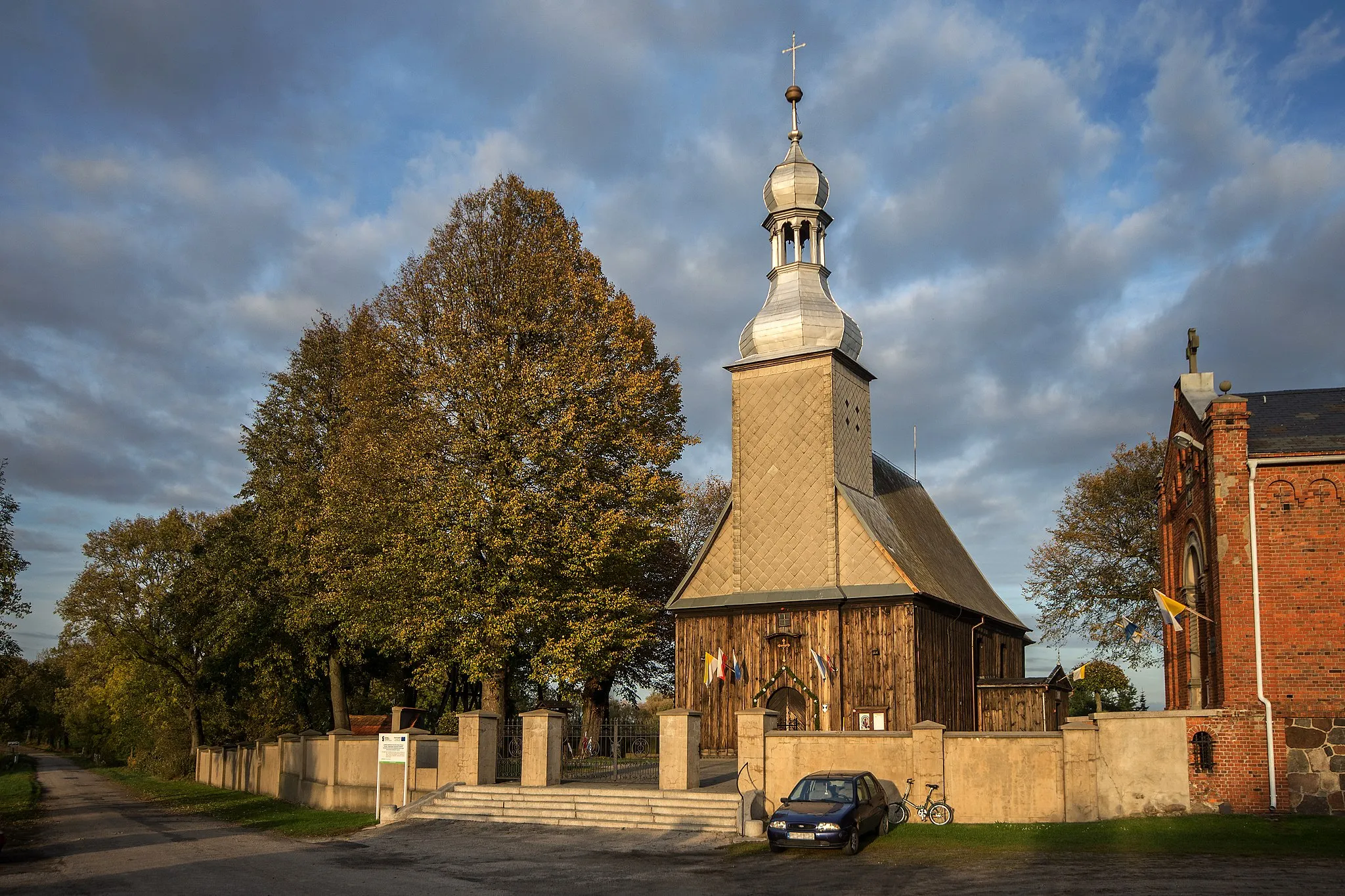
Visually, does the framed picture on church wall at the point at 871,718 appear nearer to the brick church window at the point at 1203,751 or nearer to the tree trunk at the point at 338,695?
the brick church window at the point at 1203,751

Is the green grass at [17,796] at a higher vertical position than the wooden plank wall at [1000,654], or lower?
lower

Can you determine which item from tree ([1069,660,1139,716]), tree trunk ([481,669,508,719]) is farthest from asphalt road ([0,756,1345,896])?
tree ([1069,660,1139,716])

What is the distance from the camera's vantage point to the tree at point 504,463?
29.1 m

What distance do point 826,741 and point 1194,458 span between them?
35.6 feet

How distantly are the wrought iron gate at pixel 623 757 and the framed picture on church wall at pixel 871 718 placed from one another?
587 centimetres

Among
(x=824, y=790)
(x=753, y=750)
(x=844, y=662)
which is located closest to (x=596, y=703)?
(x=844, y=662)

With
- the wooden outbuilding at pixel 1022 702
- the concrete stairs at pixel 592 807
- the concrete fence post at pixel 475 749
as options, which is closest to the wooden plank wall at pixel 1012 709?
the wooden outbuilding at pixel 1022 702

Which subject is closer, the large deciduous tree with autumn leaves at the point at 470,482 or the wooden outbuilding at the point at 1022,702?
the large deciduous tree with autumn leaves at the point at 470,482

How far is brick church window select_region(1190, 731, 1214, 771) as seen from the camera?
20578mm

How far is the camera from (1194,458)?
24812 mm

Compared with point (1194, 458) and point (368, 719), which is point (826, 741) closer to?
point (1194, 458)

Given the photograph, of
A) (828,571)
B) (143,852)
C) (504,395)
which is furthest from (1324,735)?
(143,852)

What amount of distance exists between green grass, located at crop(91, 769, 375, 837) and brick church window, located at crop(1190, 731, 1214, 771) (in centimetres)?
1722

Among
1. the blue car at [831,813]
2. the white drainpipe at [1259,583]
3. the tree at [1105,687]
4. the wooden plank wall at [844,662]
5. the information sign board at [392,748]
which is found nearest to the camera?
the blue car at [831,813]
